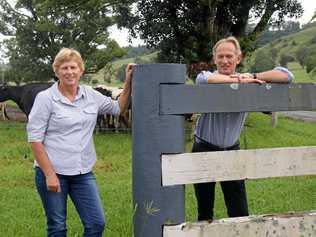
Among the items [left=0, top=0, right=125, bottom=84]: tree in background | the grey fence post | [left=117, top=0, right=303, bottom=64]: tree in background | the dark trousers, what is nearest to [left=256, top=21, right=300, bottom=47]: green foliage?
[left=117, top=0, right=303, bottom=64]: tree in background

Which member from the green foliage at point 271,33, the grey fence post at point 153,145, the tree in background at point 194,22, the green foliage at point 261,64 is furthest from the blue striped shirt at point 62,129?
the green foliage at point 261,64

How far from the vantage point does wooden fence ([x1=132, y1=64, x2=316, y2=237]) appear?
2807 millimetres

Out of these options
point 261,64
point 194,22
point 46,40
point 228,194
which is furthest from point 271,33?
point 228,194

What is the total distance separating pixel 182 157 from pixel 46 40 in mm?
27226

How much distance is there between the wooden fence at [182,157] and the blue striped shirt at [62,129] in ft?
2.31

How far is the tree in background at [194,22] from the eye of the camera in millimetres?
17484

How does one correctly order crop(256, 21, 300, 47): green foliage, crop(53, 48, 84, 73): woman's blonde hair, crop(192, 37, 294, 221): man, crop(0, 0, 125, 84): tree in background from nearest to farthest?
1. crop(53, 48, 84, 73): woman's blonde hair
2. crop(192, 37, 294, 221): man
3. crop(256, 21, 300, 47): green foliage
4. crop(0, 0, 125, 84): tree in background

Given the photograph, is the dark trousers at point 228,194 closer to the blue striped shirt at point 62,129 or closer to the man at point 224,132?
the man at point 224,132

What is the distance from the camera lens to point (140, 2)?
1834cm

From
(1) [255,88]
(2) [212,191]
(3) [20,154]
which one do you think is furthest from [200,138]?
(3) [20,154]

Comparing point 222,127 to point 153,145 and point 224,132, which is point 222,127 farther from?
point 153,145

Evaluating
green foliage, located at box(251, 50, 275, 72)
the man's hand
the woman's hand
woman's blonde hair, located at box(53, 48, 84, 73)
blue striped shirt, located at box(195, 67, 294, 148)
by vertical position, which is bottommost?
the woman's hand

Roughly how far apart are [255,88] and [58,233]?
164cm

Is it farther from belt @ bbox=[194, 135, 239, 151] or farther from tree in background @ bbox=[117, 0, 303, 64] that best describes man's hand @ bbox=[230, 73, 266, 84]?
tree in background @ bbox=[117, 0, 303, 64]
